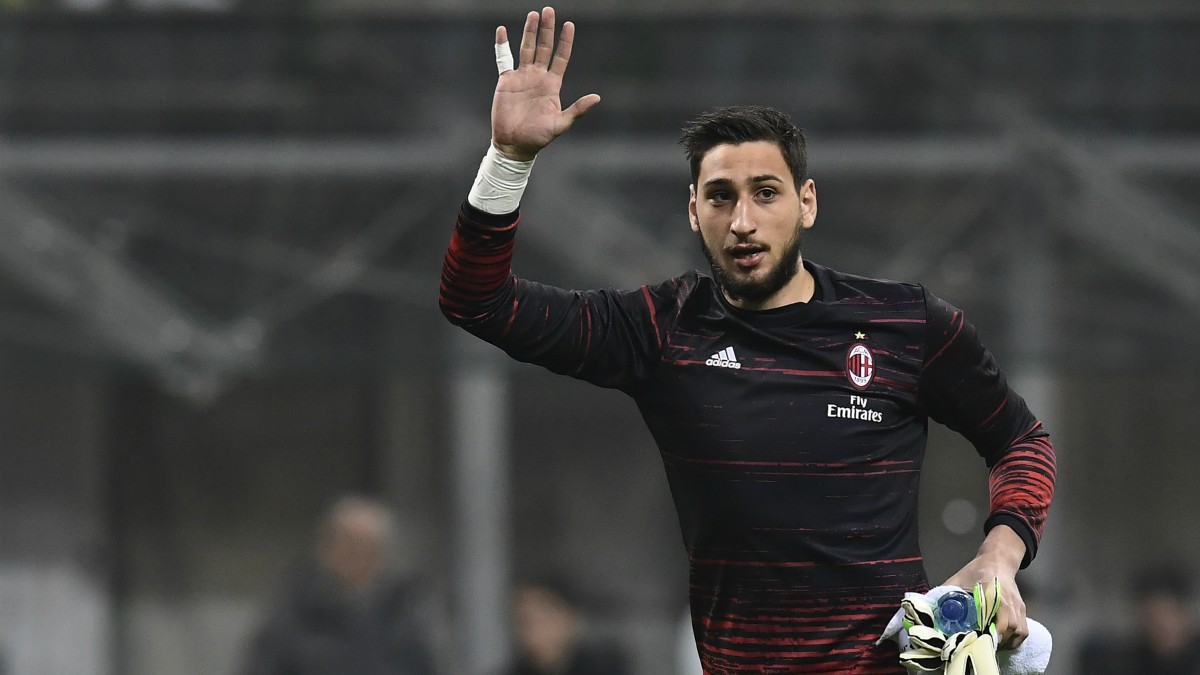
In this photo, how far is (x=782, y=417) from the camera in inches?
118

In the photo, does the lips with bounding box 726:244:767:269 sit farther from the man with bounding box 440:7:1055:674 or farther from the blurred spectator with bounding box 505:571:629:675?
the blurred spectator with bounding box 505:571:629:675

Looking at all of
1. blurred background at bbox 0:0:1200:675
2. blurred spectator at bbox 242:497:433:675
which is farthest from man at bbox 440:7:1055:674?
blurred background at bbox 0:0:1200:675

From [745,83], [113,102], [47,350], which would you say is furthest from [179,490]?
[745,83]

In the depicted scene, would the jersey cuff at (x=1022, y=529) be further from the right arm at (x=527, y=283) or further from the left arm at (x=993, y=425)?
the right arm at (x=527, y=283)

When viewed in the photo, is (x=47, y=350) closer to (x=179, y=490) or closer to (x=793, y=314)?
(x=179, y=490)

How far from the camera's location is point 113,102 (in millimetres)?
7176

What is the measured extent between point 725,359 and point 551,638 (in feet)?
11.3

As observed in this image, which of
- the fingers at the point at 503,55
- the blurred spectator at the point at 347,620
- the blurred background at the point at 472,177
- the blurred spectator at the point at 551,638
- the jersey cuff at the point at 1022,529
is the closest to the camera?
the fingers at the point at 503,55

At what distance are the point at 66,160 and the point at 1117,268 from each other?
4271mm

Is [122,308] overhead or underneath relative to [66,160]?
underneath

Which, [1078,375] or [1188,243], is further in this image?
[1078,375]

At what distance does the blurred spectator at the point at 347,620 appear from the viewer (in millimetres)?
6102

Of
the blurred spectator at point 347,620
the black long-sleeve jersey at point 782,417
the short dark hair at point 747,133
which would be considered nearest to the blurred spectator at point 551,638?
the blurred spectator at point 347,620

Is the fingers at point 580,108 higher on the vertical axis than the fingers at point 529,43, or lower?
lower
